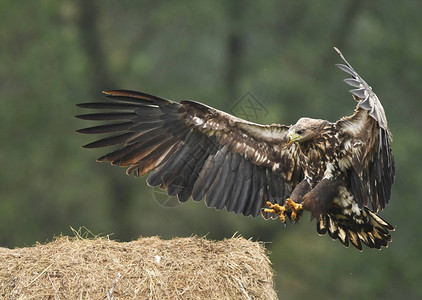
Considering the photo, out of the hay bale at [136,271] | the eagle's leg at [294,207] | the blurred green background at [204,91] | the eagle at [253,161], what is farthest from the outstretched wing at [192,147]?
the blurred green background at [204,91]

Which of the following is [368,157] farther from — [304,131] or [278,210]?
[278,210]

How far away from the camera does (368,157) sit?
6.95 metres

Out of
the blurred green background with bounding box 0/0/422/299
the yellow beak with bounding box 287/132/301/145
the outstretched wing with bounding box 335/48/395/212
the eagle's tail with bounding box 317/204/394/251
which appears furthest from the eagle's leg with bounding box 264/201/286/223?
the blurred green background with bounding box 0/0/422/299

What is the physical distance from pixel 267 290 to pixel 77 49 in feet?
32.3

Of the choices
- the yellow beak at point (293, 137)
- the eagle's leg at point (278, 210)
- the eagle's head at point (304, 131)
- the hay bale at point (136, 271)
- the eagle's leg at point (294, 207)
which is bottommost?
the hay bale at point (136, 271)

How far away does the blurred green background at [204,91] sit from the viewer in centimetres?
1430

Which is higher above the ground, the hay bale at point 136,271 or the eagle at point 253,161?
the eagle at point 253,161

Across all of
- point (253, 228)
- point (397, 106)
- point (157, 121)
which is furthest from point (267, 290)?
point (397, 106)

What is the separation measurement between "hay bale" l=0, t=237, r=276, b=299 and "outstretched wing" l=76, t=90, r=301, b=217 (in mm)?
1111

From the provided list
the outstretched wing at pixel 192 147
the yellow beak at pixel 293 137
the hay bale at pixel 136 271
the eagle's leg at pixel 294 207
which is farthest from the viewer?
the outstretched wing at pixel 192 147

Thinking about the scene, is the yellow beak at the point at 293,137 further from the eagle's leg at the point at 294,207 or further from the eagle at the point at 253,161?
the eagle's leg at the point at 294,207

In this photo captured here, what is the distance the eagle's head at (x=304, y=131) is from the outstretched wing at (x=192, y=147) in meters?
0.36

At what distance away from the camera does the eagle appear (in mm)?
7020

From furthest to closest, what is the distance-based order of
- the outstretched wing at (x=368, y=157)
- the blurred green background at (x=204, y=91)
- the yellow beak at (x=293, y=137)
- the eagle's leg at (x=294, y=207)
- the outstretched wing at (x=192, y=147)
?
the blurred green background at (x=204, y=91), the outstretched wing at (x=192, y=147), the yellow beak at (x=293, y=137), the eagle's leg at (x=294, y=207), the outstretched wing at (x=368, y=157)
